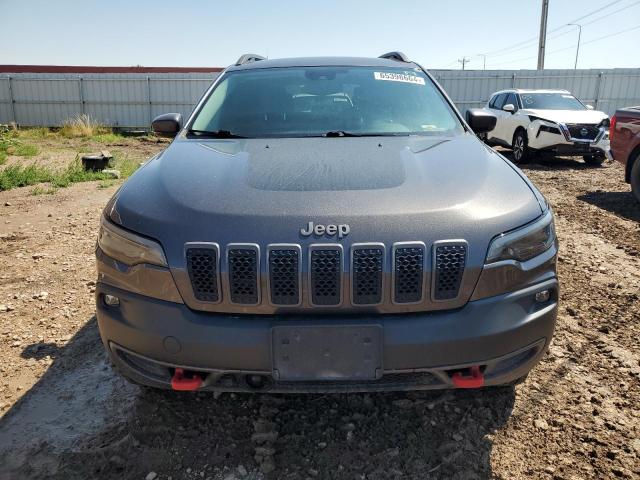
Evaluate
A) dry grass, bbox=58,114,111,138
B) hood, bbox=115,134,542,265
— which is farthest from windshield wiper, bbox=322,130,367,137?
dry grass, bbox=58,114,111,138

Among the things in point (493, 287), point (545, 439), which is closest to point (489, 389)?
point (545, 439)

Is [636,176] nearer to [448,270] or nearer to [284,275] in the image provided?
[448,270]

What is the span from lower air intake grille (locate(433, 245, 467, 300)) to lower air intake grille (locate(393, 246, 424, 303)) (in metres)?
0.06

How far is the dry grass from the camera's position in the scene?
18266 mm

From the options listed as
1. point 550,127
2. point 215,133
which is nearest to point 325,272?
point 215,133

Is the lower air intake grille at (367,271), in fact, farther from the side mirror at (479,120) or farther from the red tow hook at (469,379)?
the side mirror at (479,120)

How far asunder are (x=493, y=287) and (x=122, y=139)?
1774 cm

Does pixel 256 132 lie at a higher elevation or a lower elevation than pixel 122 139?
higher

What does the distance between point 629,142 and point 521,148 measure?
4.76 meters

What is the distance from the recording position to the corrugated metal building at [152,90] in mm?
19219

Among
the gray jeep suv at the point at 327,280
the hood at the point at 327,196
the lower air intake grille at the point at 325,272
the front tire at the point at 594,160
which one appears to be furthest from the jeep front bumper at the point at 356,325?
the front tire at the point at 594,160

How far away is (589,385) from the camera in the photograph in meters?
2.57

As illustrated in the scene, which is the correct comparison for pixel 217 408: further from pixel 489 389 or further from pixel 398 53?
pixel 398 53

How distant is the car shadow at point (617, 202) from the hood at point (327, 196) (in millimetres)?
4770
